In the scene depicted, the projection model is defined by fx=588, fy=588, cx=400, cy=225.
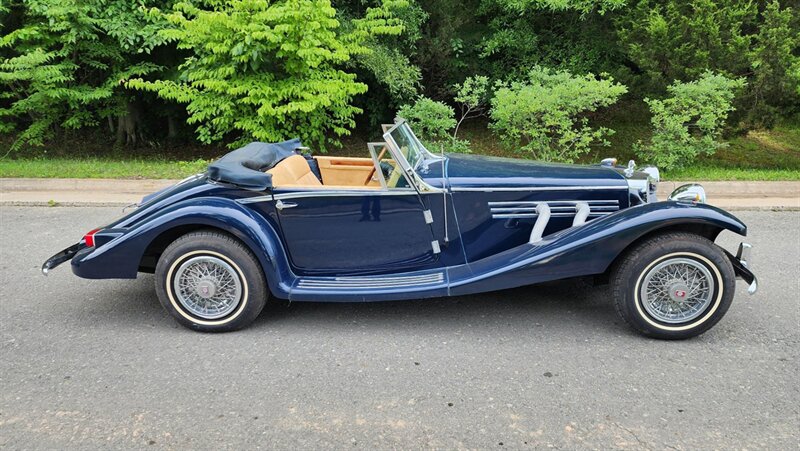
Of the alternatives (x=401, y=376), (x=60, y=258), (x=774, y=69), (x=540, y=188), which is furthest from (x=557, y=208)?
(x=774, y=69)

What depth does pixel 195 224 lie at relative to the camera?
163 inches

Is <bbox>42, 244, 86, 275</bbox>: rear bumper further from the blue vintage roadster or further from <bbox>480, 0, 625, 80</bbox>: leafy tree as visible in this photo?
<bbox>480, 0, 625, 80</bbox>: leafy tree

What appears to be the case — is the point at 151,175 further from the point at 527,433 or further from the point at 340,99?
the point at 527,433

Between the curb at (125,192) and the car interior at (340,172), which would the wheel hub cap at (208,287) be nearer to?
the car interior at (340,172)

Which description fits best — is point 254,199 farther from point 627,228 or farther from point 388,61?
point 388,61

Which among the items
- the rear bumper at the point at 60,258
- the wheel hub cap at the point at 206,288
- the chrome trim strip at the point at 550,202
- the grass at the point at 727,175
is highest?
the chrome trim strip at the point at 550,202

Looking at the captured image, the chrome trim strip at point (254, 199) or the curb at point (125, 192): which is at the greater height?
the chrome trim strip at point (254, 199)

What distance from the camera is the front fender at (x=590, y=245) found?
3.74m

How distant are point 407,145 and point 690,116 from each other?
660 centimetres

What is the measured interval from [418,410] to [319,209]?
62.8 inches

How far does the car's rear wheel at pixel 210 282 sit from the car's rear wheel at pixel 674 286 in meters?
2.44

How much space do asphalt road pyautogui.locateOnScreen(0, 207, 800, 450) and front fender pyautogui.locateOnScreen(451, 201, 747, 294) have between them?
0.43 metres

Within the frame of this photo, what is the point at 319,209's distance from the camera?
4.11 metres

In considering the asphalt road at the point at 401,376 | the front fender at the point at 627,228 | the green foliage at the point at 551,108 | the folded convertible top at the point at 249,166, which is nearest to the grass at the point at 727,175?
the green foliage at the point at 551,108
